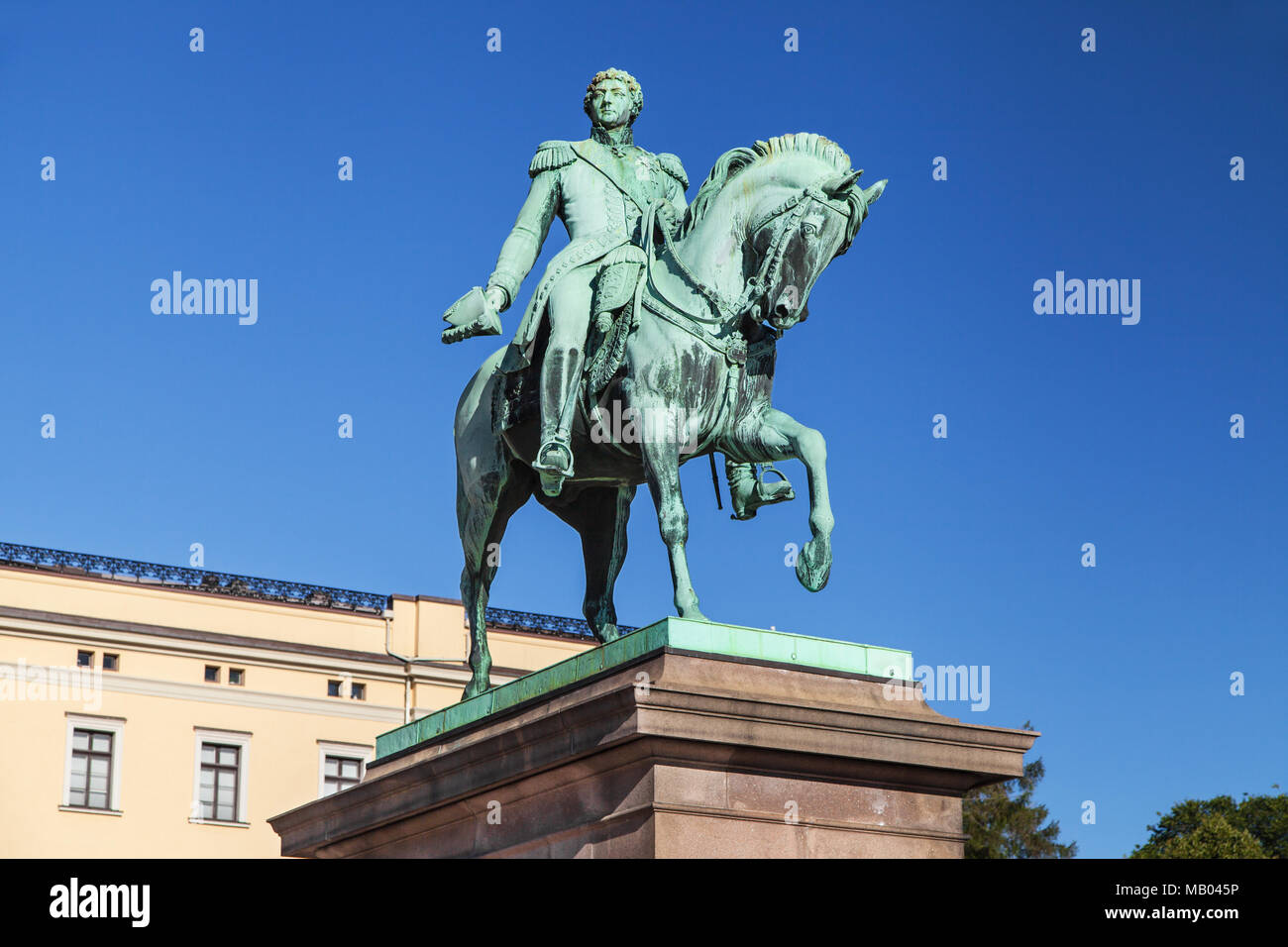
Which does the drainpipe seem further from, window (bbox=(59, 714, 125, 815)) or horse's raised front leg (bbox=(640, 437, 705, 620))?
horse's raised front leg (bbox=(640, 437, 705, 620))

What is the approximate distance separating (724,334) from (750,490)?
45.4 inches

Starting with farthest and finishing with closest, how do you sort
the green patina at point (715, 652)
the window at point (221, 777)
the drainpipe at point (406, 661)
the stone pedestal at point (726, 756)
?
the drainpipe at point (406, 661) → the window at point (221, 777) → the green patina at point (715, 652) → the stone pedestal at point (726, 756)

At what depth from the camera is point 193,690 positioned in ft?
164

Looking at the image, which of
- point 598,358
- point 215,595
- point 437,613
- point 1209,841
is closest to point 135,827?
point 215,595

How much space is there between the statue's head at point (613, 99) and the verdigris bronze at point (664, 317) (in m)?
0.02

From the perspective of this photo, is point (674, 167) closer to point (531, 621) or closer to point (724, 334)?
point (724, 334)

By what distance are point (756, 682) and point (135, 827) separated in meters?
39.1
